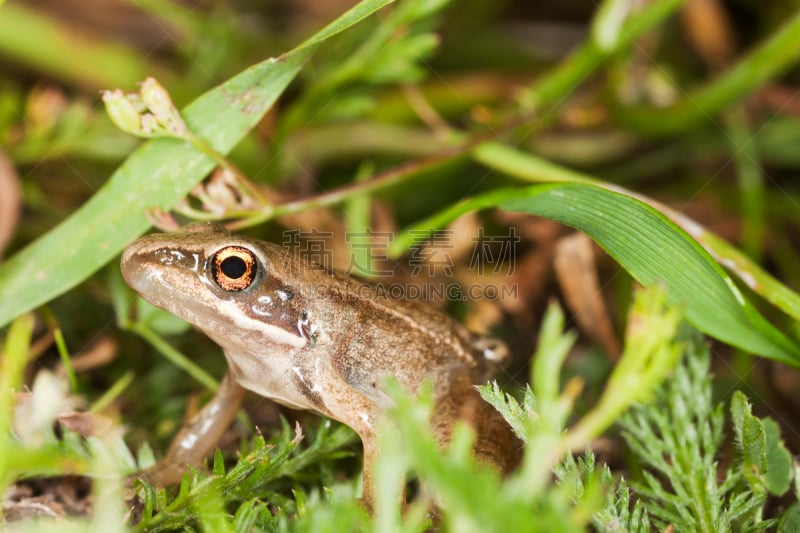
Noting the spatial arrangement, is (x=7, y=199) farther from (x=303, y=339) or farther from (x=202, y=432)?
(x=303, y=339)

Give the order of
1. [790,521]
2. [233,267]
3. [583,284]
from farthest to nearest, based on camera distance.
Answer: [583,284] < [233,267] < [790,521]

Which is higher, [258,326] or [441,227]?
[441,227]

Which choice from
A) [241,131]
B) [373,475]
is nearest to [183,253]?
[241,131]

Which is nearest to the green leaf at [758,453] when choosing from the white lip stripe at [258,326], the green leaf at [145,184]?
the white lip stripe at [258,326]

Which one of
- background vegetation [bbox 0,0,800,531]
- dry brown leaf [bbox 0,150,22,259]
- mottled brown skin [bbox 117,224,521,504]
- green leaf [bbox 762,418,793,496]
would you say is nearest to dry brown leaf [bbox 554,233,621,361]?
background vegetation [bbox 0,0,800,531]

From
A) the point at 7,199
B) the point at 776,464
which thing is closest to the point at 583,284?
the point at 776,464

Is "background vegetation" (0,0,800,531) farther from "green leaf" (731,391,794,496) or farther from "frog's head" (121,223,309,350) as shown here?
"frog's head" (121,223,309,350)
